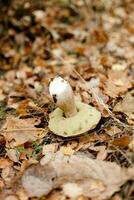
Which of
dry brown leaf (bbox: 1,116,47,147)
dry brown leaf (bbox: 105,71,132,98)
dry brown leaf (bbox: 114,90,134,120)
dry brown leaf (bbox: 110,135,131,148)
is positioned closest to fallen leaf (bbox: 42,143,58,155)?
dry brown leaf (bbox: 1,116,47,147)

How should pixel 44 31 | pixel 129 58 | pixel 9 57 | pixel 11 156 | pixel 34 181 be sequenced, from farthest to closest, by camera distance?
pixel 44 31, pixel 9 57, pixel 129 58, pixel 11 156, pixel 34 181

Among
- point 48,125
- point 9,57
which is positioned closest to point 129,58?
point 9,57

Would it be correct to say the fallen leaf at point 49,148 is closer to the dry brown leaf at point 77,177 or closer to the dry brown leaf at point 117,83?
the dry brown leaf at point 77,177

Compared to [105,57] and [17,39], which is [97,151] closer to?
[105,57]

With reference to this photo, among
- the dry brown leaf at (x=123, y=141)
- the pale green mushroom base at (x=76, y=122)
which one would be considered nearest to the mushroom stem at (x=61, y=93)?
the pale green mushroom base at (x=76, y=122)

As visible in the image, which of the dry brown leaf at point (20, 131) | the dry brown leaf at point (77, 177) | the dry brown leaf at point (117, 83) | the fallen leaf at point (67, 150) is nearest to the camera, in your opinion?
the dry brown leaf at point (77, 177)

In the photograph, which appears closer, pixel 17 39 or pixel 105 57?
pixel 105 57

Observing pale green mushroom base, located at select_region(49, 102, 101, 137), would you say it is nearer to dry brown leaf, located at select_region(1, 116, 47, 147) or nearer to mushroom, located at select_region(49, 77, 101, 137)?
mushroom, located at select_region(49, 77, 101, 137)
